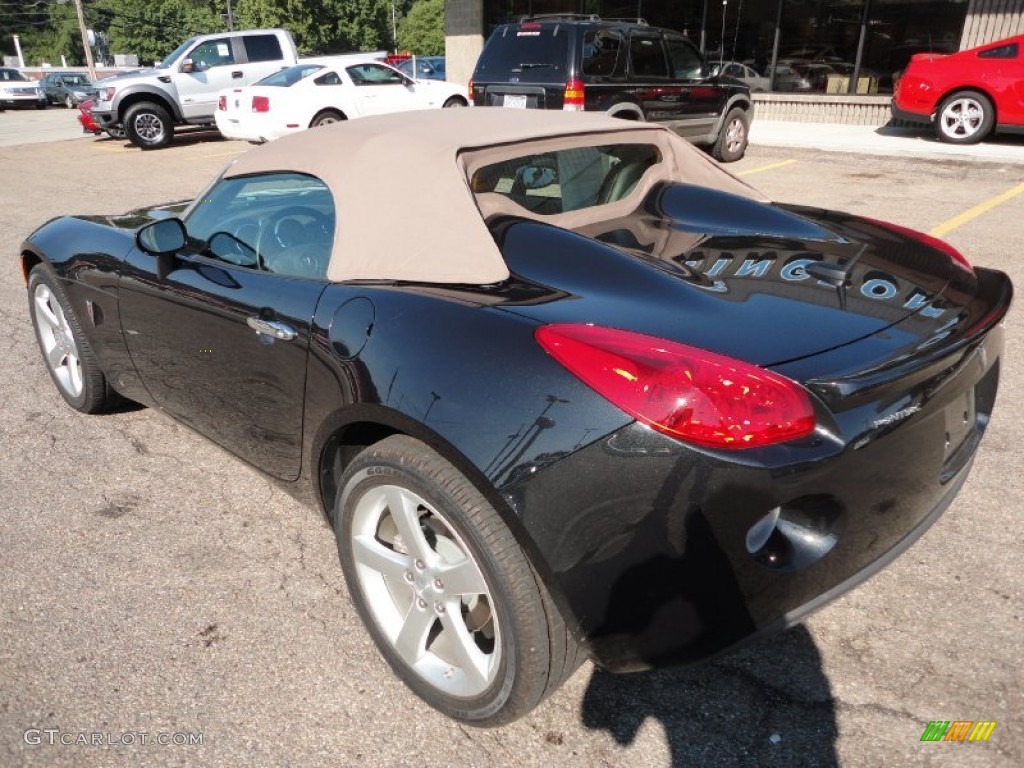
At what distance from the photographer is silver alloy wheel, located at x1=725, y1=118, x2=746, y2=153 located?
11867mm

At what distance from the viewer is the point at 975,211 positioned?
7.91 m

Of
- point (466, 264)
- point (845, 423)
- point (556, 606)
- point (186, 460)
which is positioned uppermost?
point (466, 264)

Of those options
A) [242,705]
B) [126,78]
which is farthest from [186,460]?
[126,78]

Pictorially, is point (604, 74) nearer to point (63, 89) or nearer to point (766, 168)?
point (766, 168)

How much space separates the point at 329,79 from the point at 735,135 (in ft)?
21.9

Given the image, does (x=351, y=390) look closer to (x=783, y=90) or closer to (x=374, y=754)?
(x=374, y=754)

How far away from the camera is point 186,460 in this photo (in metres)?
3.46

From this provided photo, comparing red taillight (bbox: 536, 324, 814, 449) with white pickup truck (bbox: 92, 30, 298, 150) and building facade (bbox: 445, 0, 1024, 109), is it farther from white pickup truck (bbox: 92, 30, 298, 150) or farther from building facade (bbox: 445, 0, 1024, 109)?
white pickup truck (bbox: 92, 30, 298, 150)

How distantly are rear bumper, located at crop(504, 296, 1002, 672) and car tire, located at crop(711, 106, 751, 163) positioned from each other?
10806 mm

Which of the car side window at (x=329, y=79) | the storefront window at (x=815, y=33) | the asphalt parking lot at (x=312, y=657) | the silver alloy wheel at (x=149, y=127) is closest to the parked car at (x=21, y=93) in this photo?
the silver alloy wheel at (x=149, y=127)

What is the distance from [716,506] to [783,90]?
57.5 ft

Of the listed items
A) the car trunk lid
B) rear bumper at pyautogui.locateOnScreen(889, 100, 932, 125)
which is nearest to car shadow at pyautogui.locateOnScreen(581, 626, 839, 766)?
the car trunk lid

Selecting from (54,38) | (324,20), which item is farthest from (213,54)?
(54,38)

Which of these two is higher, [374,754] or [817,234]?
[817,234]
